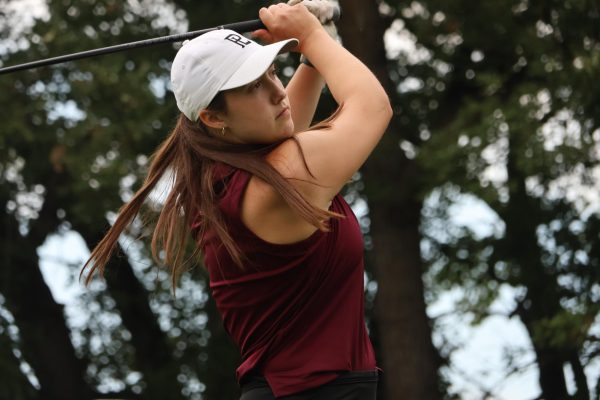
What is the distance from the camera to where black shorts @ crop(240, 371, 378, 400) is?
9.14 feet

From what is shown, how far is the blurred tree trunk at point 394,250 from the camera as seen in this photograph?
37.0ft

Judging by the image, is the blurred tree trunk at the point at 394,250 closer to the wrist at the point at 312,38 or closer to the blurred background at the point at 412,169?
the blurred background at the point at 412,169

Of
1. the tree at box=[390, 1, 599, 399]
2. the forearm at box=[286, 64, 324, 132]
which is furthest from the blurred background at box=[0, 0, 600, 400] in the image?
the forearm at box=[286, 64, 324, 132]

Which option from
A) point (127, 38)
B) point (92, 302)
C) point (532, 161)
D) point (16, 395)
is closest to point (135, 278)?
point (92, 302)

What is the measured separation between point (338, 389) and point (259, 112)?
649 millimetres

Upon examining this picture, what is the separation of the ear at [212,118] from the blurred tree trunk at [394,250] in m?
8.44

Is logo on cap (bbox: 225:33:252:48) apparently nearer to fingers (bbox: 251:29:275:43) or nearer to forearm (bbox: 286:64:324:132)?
fingers (bbox: 251:29:275:43)

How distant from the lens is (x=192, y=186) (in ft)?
9.14

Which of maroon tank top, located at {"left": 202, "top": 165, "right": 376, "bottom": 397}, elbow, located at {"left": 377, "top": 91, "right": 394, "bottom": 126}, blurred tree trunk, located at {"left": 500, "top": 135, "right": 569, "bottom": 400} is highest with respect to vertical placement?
elbow, located at {"left": 377, "top": 91, "right": 394, "bottom": 126}

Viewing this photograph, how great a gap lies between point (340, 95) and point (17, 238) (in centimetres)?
1120

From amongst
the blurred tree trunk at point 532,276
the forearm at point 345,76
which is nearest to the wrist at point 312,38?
the forearm at point 345,76

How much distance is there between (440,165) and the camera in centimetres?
1024

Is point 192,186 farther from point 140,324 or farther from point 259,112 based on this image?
point 140,324

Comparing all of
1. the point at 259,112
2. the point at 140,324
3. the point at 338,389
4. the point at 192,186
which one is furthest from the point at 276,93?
the point at 140,324
